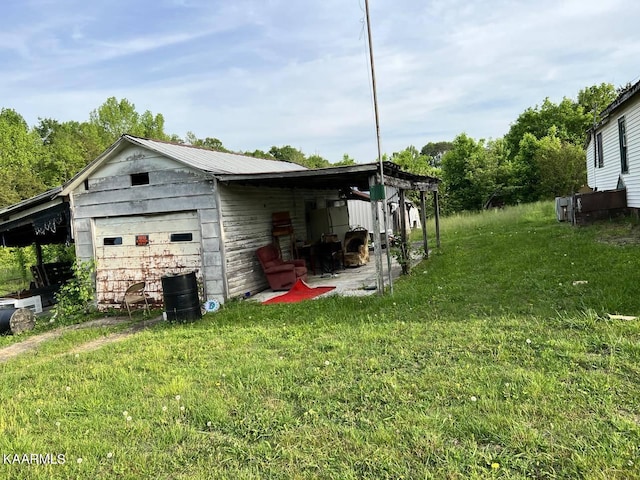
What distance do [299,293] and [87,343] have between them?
150 inches

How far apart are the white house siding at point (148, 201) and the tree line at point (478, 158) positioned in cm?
2088

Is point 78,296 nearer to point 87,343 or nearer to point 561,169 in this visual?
point 87,343

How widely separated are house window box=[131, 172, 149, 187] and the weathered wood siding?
5.56 ft

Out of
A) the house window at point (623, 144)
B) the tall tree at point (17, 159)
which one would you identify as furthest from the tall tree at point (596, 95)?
the tall tree at point (17, 159)

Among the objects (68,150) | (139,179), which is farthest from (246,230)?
(68,150)

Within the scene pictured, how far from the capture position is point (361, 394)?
379cm

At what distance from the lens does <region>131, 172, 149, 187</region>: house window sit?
9156 mm

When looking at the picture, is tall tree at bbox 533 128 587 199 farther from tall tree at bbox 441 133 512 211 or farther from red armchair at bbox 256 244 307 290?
red armchair at bbox 256 244 307 290

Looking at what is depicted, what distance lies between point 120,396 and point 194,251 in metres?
4.83

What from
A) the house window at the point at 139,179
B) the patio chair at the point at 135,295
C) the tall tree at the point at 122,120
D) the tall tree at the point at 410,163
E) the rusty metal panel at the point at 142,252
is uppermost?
the tall tree at the point at 122,120

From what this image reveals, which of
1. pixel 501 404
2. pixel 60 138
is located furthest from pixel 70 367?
pixel 60 138

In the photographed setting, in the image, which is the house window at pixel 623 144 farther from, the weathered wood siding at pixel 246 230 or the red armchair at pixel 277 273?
the red armchair at pixel 277 273

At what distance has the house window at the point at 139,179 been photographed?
9156 millimetres

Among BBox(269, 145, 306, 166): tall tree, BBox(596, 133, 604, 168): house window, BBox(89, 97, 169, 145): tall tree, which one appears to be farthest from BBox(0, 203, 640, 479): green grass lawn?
BBox(269, 145, 306, 166): tall tree
